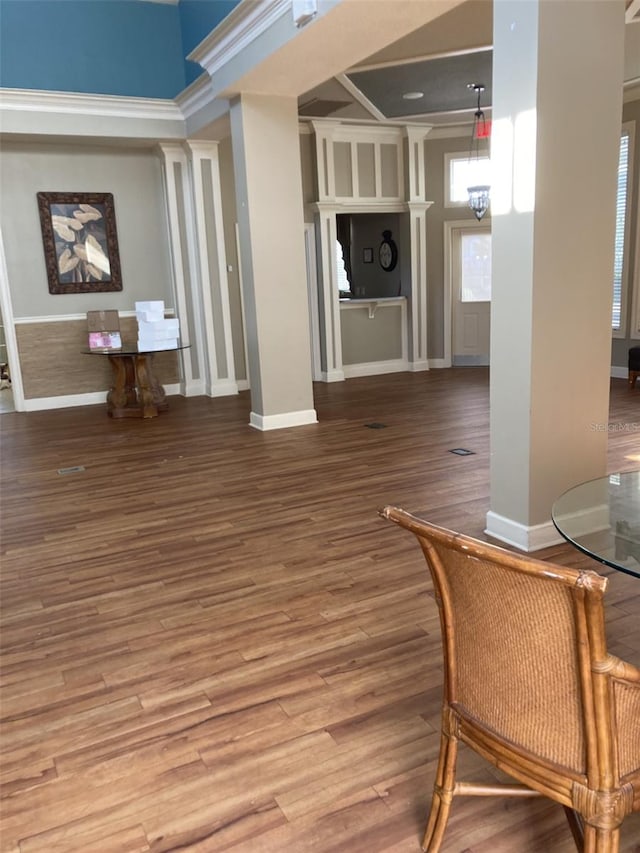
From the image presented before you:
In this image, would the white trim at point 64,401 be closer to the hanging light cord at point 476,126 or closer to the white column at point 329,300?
the white column at point 329,300

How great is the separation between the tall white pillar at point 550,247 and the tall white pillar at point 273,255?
120 inches

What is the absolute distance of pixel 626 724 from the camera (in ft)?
4.01

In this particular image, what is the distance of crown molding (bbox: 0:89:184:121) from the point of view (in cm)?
633

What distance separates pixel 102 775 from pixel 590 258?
2.88 metres

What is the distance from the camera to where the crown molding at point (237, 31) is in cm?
445

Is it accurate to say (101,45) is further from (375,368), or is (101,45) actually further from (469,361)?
(469,361)

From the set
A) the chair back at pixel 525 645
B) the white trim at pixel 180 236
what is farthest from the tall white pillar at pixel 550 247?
the white trim at pixel 180 236

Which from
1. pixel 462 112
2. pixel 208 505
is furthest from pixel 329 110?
pixel 208 505

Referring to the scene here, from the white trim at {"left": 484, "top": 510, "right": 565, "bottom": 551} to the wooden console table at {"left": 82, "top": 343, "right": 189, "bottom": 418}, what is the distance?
4.39 metres

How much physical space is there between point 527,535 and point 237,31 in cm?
422

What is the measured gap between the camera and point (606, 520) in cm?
183

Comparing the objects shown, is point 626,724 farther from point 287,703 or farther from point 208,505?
point 208,505

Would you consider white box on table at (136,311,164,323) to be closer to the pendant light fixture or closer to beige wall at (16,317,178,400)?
beige wall at (16,317,178,400)

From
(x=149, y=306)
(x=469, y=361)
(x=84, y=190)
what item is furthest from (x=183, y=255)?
(x=469, y=361)
